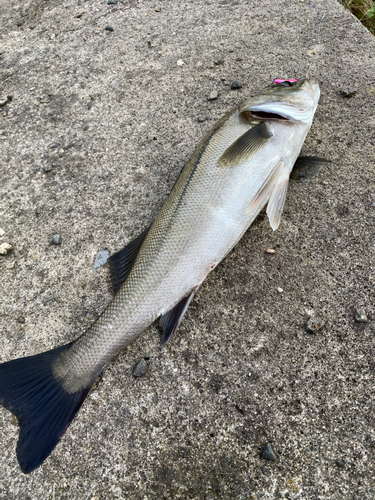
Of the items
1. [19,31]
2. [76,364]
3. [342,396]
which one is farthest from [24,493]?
[19,31]

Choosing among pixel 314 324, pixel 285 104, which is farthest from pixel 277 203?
pixel 314 324

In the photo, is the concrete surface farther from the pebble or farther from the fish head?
the fish head

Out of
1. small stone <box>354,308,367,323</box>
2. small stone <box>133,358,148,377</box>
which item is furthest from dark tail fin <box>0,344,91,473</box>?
small stone <box>354,308,367,323</box>

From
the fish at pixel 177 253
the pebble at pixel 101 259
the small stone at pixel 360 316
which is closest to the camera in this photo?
the fish at pixel 177 253

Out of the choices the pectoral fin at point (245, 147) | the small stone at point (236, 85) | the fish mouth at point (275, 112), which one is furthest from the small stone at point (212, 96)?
the pectoral fin at point (245, 147)

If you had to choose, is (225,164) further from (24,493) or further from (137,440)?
(24,493)

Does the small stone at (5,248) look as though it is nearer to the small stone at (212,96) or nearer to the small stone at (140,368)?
the small stone at (140,368)
